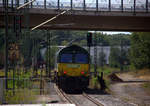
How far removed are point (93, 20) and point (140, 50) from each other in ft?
84.1

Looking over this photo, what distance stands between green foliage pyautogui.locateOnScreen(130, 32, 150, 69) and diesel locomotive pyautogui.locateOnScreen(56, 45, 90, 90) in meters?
29.4

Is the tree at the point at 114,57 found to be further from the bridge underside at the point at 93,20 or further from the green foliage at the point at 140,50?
the bridge underside at the point at 93,20

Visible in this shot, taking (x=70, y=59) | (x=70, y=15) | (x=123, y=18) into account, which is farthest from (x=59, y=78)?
(x=123, y=18)

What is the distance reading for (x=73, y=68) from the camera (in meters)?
29.8

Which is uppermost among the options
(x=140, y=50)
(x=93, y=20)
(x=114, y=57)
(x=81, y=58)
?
(x=93, y=20)

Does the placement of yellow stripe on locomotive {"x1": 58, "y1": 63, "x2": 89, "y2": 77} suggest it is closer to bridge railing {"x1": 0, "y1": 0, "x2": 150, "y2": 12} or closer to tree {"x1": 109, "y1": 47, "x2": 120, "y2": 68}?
bridge railing {"x1": 0, "y1": 0, "x2": 150, "y2": 12}

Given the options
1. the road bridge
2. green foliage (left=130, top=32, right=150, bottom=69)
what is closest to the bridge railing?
the road bridge

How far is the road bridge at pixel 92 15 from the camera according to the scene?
3528 centimetres

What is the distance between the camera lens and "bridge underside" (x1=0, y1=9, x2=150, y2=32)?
1388 inches

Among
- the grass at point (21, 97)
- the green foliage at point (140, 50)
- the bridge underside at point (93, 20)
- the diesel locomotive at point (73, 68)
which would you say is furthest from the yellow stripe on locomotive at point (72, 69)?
the green foliage at point (140, 50)

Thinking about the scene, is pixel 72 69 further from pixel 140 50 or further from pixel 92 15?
pixel 140 50

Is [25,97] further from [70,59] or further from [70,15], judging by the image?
[70,15]

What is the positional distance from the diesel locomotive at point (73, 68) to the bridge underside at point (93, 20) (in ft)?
16.3

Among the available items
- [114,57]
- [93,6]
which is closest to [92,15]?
[93,6]
